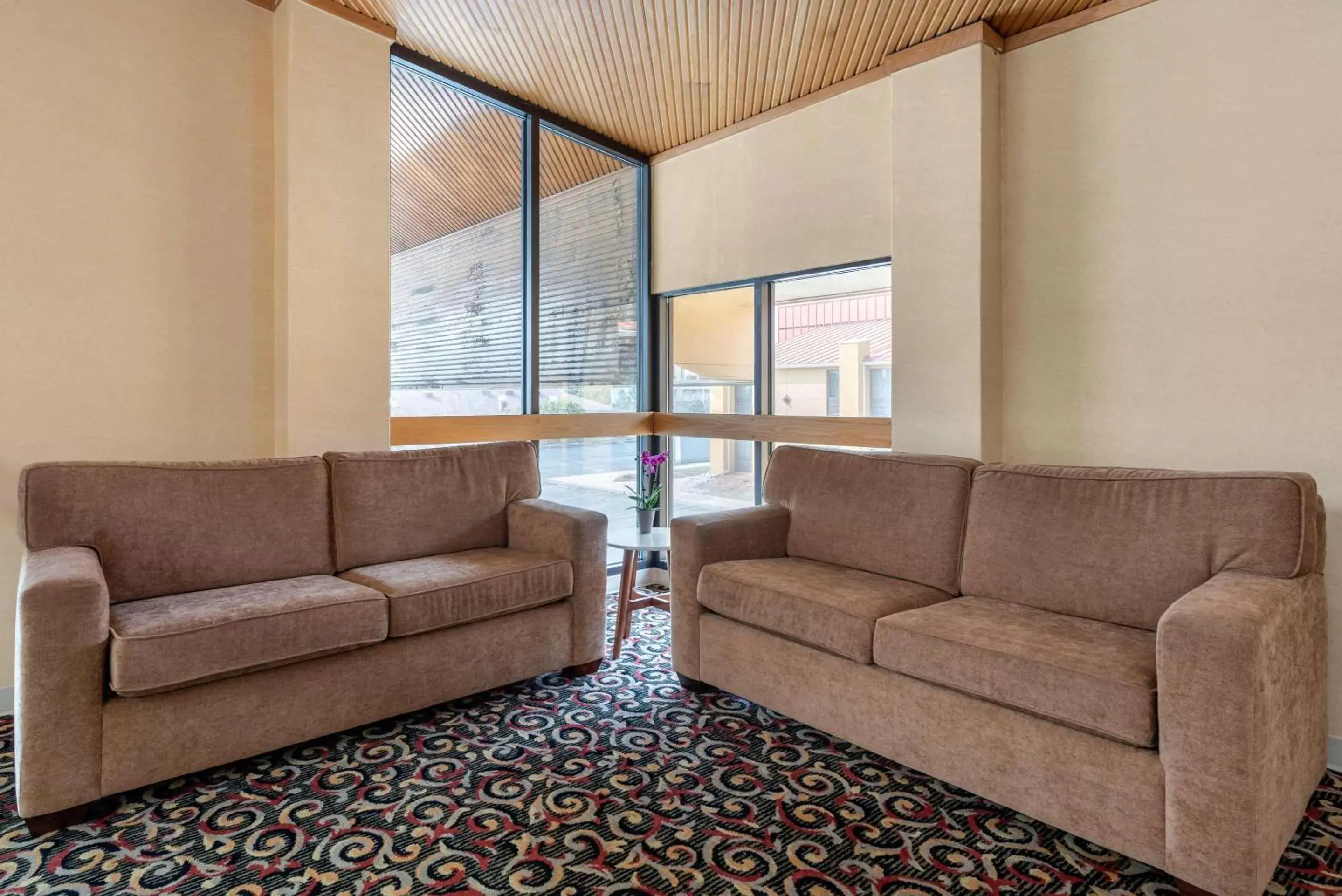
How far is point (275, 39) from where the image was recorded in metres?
3.11

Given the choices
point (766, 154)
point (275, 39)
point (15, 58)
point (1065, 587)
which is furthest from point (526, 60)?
point (1065, 587)

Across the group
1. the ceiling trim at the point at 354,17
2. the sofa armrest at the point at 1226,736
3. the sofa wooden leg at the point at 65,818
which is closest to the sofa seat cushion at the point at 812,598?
the sofa armrest at the point at 1226,736

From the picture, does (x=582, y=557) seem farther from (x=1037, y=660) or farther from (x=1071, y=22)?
(x=1071, y=22)

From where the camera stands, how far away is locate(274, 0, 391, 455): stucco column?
3.02m

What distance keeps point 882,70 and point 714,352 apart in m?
1.75

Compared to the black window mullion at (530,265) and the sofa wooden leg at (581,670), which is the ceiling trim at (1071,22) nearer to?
the black window mullion at (530,265)

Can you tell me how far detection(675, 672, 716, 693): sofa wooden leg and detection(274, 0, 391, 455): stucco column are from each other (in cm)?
171

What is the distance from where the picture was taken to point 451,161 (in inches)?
151

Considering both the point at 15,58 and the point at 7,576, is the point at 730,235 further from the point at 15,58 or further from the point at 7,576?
the point at 7,576

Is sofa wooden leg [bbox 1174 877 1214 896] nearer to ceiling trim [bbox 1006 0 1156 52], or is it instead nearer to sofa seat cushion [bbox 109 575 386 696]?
sofa seat cushion [bbox 109 575 386 696]

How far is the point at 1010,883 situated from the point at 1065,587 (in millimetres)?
921

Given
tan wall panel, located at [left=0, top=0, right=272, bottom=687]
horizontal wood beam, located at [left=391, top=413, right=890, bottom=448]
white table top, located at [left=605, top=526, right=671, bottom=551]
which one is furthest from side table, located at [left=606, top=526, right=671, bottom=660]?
tan wall panel, located at [left=0, top=0, right=272, bottom=687]

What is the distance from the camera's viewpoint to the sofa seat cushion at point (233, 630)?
191cm

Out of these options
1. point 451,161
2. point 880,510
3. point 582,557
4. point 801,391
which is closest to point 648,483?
point 801,391
